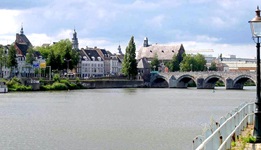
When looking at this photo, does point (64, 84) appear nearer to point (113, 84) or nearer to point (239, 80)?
point (113, 84)

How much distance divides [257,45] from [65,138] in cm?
1474

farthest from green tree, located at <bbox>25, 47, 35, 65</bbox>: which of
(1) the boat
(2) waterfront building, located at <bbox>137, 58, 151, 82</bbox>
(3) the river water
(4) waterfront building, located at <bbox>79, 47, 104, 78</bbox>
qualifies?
(3) the river water

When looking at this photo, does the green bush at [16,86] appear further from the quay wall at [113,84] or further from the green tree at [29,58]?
the green tree at [29,58]

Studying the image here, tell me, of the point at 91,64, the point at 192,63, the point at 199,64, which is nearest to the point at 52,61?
the point at 91,64

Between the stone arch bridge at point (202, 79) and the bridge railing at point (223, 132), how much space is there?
94684 mm

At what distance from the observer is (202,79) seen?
130875mm

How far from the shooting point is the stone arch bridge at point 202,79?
403 feet

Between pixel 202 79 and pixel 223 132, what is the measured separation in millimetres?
115673

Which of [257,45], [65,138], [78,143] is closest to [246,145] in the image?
[257,45]

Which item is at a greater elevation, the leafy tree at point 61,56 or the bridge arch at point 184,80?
the leafy tree at point 61,56

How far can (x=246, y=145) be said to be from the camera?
1744 centimetres

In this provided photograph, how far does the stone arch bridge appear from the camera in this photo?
403 ft

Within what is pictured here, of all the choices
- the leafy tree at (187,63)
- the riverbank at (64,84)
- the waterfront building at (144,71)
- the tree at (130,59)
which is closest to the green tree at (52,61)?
the riverbank at (64,84)

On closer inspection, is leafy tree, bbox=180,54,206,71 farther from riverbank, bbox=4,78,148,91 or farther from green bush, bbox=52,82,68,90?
green bush, bbox=52,82,68,90
